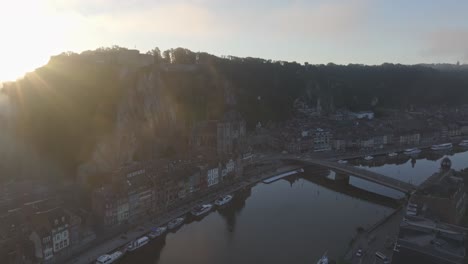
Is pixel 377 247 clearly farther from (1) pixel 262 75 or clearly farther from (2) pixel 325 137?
(1) pixel 262 75

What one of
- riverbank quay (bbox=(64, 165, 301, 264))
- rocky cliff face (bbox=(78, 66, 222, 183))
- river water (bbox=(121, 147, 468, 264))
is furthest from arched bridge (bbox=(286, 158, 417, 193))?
rocky cliff face (bbox=(78, 66, 222, 183))

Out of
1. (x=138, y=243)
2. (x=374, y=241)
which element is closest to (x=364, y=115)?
(x=374, y=241)

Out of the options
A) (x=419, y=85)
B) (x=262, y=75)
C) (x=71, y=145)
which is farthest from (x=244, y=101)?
(x=419, y=85)

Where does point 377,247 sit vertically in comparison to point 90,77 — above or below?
below

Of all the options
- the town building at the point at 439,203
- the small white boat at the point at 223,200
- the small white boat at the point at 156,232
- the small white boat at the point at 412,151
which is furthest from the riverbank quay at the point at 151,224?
the small white boat at the point at 412,151

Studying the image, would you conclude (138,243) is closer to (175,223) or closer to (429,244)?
(175,223)
